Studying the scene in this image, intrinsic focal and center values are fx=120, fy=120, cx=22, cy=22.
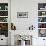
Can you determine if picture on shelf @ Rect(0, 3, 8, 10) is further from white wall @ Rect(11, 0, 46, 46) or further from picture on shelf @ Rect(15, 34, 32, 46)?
picture on shelf @ Rect(15, 34, 32, 46)

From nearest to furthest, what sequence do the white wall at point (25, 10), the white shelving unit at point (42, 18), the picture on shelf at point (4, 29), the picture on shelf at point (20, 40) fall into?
the picture on shelf at point (20, 40) < the white wall at point (25, 10) < the white shelving unit at point (42, 18) < the picture on shelf at point (4, 29)

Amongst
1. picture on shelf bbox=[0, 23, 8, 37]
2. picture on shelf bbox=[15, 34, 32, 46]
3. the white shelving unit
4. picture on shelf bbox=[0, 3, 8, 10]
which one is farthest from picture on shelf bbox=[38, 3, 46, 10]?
picture on shelf bbox=[0, 23, 8, 37]

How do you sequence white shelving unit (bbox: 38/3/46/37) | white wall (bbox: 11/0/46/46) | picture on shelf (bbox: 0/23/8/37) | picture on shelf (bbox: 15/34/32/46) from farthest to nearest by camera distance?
picture on shelf (bbox: 0/23/8/37)
white shelving unit (bbox: 38/3/46/37)
white wall (bbox: 11/0/46/46)
picture on shelf (bbox: 15/34/32/46)

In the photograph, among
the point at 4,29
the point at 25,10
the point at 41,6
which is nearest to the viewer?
the point at 25,10

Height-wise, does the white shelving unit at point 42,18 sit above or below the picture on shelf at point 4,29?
above

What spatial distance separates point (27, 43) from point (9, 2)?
2258 millimetres

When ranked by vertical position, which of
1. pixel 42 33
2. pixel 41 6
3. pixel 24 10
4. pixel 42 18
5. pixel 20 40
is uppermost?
pixel 41 6

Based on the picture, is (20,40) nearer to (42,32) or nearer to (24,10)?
(42,32)

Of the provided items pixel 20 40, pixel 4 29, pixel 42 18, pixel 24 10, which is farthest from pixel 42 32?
pixel 4 29

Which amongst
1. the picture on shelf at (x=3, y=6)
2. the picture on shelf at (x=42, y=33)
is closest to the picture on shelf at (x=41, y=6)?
the picture on shelf at (x=42, y=33)

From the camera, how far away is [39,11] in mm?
6125

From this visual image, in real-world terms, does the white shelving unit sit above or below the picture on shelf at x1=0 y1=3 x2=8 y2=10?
below

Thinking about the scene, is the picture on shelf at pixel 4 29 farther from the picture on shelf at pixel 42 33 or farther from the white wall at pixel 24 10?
the picture on shelf at pixel 42 33

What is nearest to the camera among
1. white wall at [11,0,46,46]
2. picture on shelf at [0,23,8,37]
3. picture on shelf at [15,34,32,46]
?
picture on shelf at [15,34,32,46]
